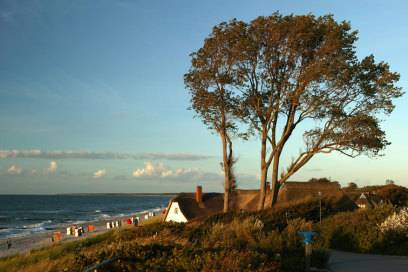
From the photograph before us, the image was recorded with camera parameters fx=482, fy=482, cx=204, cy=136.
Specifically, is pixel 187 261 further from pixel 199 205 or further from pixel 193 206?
pixel 199 205

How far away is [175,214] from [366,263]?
1125 inches

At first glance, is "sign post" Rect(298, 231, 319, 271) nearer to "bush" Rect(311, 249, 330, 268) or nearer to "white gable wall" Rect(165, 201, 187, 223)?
"bush" Rect(311, 249, 330, 268)

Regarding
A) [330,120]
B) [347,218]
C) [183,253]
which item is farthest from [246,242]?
[330,120]

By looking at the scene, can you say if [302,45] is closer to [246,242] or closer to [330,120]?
[330,120]

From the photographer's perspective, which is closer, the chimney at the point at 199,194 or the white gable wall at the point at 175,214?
the white gable wall at the point at 175,214

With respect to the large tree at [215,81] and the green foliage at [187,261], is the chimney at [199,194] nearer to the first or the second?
the large tree at [215,81]

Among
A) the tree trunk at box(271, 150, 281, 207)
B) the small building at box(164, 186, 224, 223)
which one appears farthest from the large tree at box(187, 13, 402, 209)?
the small building at box(164, 186, 224, 223)

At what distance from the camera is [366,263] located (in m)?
12.5

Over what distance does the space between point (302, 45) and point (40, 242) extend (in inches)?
1446

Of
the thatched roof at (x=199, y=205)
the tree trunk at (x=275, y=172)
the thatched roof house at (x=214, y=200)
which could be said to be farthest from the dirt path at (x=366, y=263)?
the thatched roof at (x=199, y=205)

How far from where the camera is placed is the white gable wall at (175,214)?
130ft

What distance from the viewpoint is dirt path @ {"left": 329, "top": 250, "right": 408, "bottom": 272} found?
11.6 meters

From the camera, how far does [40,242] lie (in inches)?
1964

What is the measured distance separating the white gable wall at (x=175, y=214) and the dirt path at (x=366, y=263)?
25.6 m
